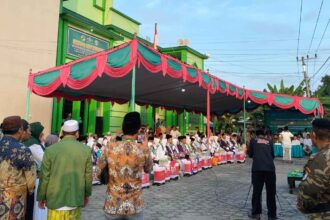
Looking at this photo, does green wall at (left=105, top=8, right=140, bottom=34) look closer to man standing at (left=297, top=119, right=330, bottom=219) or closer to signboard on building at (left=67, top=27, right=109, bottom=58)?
signboard on building at (left=67, top=27, right=109, bottom=58)

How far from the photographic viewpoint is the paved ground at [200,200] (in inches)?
219

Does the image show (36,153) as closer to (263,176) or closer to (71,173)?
(71,173)

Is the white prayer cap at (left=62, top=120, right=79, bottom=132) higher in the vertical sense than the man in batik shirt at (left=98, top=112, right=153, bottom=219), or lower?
higher

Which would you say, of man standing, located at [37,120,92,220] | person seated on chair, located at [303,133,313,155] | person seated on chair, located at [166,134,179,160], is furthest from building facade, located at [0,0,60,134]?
person seated on chair, located at [303,133,313,155]

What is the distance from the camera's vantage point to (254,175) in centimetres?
555

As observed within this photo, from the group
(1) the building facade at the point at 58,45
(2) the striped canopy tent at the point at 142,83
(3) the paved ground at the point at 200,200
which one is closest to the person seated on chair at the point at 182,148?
(3) the paved ground at the point at 200,200

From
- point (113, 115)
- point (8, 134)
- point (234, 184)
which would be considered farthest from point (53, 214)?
point (113, 115)

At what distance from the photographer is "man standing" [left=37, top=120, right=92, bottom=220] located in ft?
9.46

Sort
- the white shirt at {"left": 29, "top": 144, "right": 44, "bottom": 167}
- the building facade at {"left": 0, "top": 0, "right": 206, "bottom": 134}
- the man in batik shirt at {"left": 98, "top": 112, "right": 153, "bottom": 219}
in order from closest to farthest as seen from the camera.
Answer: the man in batik shirt at {"left": 98, "top": 112, "right": 153, "bottom": 219} → the white shirt at {"left": 29, "top": 144, "right": 44, "bottom": 167} → the building facade at {"left": 0, "top": 0, "right": 206, "bottom": 134}

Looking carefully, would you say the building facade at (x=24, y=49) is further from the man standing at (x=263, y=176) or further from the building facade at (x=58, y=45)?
the man standing at (x=263, y=176)

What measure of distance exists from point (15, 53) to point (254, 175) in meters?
9.39

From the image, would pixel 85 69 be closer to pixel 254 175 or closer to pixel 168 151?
pixel 168 151

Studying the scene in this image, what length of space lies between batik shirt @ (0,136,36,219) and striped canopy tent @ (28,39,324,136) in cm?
450

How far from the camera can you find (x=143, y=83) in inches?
440
